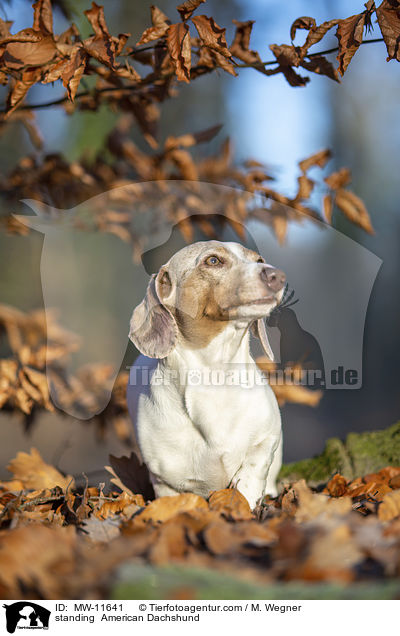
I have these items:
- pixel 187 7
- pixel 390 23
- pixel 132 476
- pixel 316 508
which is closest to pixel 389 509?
pixel 316 508

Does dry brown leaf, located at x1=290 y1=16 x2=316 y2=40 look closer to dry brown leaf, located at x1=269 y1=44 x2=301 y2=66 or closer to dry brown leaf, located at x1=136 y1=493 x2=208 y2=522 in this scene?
dry brown leaf, located at x1=269 y1=44 x2=301 y2=66

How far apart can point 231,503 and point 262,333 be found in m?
0.67

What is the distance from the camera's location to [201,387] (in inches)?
76.0

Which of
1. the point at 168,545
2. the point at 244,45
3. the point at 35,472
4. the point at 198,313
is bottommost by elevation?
the point at 35,472

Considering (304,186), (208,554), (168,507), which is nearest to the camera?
(208,554)

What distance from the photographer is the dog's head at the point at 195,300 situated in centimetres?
185

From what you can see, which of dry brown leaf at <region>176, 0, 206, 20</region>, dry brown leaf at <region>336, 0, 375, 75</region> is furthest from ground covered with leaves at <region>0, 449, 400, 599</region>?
dry brown leaf at <region>176, 0, 206, 20</region>

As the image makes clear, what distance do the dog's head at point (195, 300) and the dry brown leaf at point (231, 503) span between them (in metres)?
0.51

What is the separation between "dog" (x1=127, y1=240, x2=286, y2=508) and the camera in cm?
190

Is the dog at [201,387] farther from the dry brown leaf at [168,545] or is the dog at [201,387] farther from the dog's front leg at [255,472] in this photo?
the dry brown leaf at [168,545]

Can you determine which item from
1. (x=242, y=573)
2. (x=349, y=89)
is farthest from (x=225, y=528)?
Result: (x=349, y=89)

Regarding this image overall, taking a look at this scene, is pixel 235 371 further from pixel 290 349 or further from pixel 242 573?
pixel 242 573
